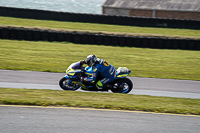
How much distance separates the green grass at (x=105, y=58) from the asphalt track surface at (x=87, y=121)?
6.25 metres

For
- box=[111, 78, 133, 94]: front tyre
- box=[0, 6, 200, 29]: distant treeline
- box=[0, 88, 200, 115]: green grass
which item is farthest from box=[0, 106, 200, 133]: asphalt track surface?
box=[0, 6, 200, 29]: distant treeline

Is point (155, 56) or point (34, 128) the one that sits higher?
point (155, 56)

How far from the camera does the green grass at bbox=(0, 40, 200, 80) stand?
14.5 metres

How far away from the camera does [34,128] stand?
6500mm

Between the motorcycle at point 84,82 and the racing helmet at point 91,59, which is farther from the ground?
the racing helmet at point 91,59

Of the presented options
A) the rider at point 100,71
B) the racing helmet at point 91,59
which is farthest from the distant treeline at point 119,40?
the racing helmet at point 91,59

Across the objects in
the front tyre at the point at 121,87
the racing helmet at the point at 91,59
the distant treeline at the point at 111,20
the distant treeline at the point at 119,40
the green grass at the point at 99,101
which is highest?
the distant treeline at the point at 111,20

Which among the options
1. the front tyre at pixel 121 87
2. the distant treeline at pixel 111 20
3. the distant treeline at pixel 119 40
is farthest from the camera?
the distant treeline at pixel 111 20

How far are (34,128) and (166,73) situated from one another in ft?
30.9

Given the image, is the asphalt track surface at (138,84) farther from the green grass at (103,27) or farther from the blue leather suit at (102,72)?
the green grass at (103,27)

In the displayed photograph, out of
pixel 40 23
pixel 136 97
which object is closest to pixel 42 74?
pixel 136 97

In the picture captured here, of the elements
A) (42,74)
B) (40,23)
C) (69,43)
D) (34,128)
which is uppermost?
(40,23)

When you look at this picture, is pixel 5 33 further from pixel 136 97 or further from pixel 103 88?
pixel 136 97

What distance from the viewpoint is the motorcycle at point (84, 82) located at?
10.3 metres
